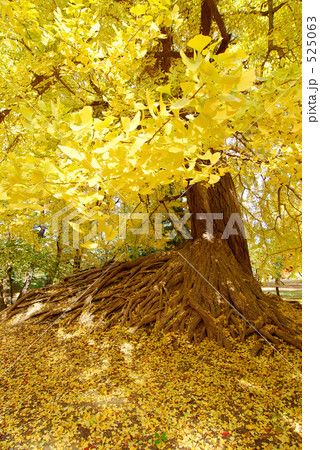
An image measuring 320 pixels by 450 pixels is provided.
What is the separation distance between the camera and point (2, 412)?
2418 millimetres

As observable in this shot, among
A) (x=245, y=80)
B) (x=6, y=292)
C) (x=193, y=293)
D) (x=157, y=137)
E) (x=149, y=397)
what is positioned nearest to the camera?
(x=245, y=80)

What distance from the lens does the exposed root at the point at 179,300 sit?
357cm

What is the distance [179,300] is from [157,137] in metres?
3.44

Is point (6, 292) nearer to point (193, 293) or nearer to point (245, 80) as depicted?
point (193, 293)

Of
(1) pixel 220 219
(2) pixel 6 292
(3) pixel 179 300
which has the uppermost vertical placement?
(1) pixel 220 219

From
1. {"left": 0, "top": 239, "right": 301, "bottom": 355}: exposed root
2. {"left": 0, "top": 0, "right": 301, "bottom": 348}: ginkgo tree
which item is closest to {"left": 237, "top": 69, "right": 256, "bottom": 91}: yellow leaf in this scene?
{"left": 0, "top": 0, "right": 301, "bottom": 348}: ginkgo tree

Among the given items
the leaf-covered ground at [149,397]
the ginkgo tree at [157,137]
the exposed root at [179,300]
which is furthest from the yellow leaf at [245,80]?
the exposed root at [179,300]

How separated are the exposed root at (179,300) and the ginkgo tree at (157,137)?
0.07 ft

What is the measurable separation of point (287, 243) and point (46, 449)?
19.5ft

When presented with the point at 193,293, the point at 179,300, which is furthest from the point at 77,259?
the point at 193,293

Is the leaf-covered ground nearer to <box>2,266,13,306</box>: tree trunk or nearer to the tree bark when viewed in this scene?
the tree bark

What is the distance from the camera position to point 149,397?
2.43 meters

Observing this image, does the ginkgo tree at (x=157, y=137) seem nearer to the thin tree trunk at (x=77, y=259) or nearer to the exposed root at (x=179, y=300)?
the exposed root at (x=179, y=300)
